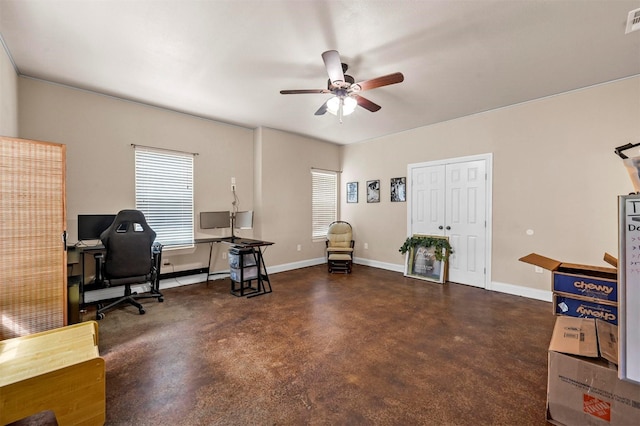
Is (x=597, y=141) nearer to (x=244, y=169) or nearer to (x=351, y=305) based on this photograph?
(x=351, y=305)

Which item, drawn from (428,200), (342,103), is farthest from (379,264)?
(342,103)

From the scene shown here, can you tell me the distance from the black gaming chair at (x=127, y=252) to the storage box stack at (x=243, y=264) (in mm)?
1080

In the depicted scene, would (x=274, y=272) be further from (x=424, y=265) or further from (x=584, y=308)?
(x=584, y=308)

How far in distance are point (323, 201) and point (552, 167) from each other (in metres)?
4.09

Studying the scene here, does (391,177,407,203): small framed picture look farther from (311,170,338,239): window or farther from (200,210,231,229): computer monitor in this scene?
(200,210,231,229): computer monitor

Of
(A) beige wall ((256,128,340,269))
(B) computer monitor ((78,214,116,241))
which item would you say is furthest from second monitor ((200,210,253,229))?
(B) computer monitor ((78,214,116,241))

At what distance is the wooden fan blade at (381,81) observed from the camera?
2424mm

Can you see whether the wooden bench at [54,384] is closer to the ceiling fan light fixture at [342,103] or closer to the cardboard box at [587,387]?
the cardboard box at [587,387]

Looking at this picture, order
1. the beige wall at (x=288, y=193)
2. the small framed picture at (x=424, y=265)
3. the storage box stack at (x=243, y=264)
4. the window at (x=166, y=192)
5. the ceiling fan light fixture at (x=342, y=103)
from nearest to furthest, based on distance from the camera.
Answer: the ceiling fan light fixture at (x=342, y=103) < the storage box stack at (x=243, y=264) < the window at (x=166, y=192) < the small framed picture at (x=424, y=265) < the beige wall at (x=288, y=193)

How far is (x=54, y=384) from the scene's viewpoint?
1.47 meters

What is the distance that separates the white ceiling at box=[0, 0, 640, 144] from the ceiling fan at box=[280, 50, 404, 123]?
239mm

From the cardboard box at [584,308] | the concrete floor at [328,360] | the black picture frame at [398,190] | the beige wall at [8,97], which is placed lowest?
the concrete floor at [328,360]

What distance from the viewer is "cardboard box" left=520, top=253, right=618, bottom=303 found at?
227cm

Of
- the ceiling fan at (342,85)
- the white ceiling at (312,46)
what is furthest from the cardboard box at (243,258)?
the ceiling fan at (342,85)
